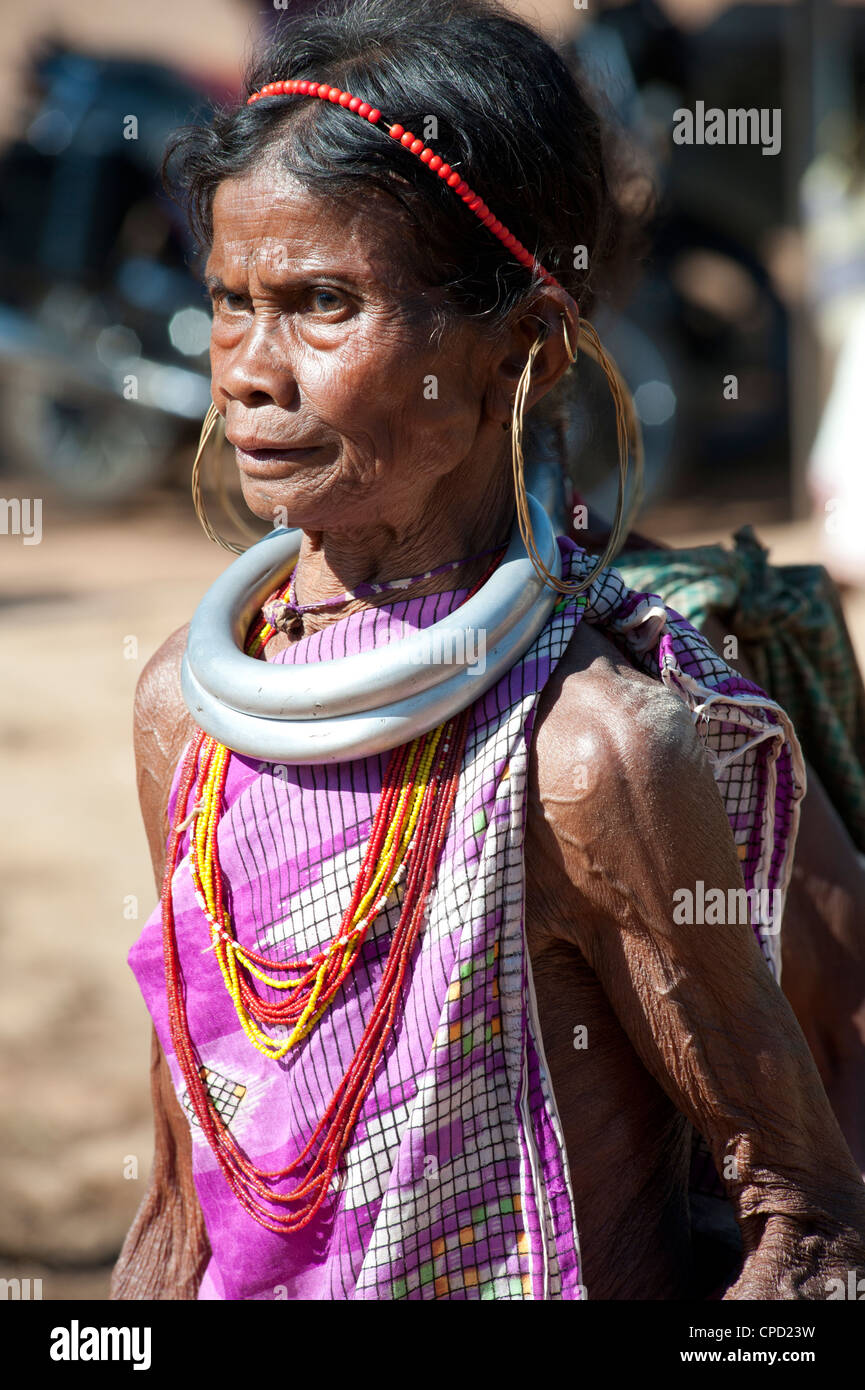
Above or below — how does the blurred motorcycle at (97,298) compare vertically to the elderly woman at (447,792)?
above

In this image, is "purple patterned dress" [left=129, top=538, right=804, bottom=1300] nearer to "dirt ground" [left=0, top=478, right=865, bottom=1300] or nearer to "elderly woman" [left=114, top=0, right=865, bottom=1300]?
"elderly woman" [left=114, top=0, right=865, bottom=1300]

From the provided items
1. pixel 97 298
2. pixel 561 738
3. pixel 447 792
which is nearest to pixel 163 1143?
pixel 447 792

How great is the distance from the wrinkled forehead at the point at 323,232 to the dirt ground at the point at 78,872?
1158 millimetres

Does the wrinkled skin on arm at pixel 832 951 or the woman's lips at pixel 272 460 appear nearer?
the woman's lips at pixel 272 460

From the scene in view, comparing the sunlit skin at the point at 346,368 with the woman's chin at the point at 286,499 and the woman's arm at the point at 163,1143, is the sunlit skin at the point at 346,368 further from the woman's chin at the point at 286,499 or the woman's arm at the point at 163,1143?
the woman's arm at the point at 163,1143

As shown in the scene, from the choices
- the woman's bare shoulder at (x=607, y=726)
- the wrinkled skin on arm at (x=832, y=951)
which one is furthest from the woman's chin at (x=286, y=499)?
the wrinkled skin on arm at (x=832, y=951)

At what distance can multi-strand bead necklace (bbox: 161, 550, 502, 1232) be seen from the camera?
4.76 feet

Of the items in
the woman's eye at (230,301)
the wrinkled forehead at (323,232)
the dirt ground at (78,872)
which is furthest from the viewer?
the dirt ground at (78,872)

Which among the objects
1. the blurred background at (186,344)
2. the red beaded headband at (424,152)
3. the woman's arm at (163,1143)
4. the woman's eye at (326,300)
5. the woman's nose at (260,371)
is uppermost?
the blurred background at (186,344)

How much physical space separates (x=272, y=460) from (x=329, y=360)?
0.12 m

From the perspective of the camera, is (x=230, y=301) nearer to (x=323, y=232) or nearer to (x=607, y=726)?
(x=323, y=232)

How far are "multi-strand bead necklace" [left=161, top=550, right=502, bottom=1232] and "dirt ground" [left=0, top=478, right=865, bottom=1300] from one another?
3.32 feet

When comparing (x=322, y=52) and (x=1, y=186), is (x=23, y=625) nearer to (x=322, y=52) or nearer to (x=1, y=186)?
(x=1, y=186)

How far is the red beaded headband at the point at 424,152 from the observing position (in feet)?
4.42
